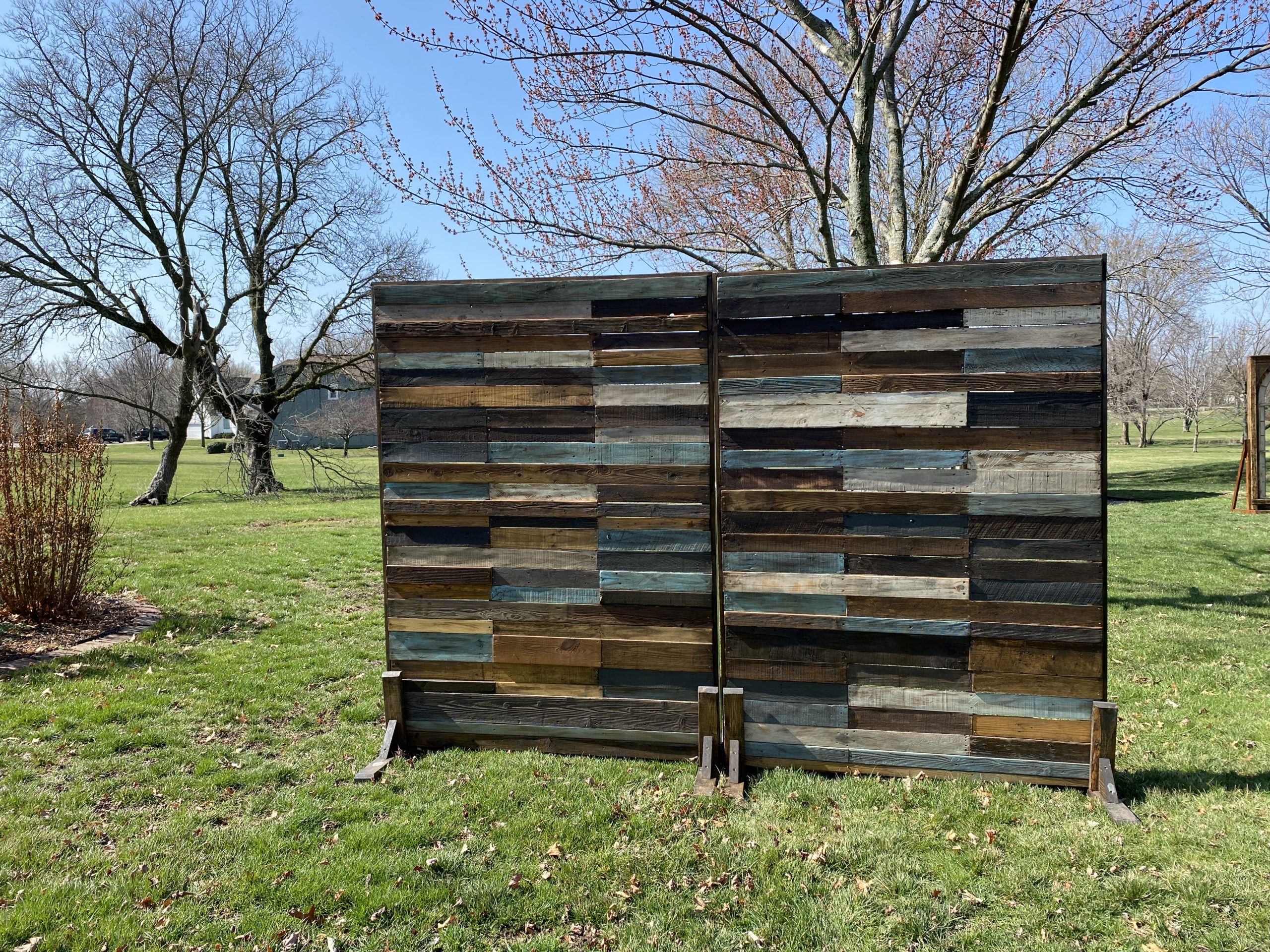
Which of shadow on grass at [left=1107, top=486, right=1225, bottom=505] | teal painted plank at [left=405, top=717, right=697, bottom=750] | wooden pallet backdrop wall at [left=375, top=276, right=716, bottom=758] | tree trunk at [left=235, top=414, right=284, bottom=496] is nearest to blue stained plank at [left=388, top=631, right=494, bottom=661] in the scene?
wooden pallet backdrop wall at [left=375, top=276, right=716, bottom=758]

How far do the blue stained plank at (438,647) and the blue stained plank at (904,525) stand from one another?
2.06 metres

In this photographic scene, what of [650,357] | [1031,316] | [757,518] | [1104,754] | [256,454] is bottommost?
[1104,754]

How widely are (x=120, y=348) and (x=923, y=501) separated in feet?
69.0

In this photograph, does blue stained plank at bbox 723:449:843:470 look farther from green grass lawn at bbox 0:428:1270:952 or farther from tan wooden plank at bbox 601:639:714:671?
green grass lawn at bbox 0:428:1270:952

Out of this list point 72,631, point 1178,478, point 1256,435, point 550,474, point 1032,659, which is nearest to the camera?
point 1032,659

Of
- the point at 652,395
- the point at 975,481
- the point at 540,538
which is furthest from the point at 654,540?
the point at 975,481

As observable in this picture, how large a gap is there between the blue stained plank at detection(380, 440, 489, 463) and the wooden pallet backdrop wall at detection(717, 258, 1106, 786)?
53.1 inches

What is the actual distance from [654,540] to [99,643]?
5.13 meters

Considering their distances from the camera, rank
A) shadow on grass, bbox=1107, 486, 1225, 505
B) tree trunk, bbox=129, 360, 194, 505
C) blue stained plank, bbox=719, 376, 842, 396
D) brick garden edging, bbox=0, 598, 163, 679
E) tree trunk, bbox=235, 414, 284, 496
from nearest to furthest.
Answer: blue stained plank, bbox=719, 376, 842, 396
brick garden edging, bbox=0, 598, 163, 679
tree trunk, bbox=235, 414, 284, 496
shadow on grass, bbox=1107, 486, 1225, 505
tree trunk, bbox=129, 360, 194, 505

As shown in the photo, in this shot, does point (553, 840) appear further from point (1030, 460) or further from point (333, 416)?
point (333, 416)

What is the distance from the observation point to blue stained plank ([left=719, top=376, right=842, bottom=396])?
3.74 meters

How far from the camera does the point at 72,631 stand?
6.45 m

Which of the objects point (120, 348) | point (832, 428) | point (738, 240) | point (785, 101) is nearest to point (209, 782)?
point (832, 428)

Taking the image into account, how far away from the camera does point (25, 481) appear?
6.47m
